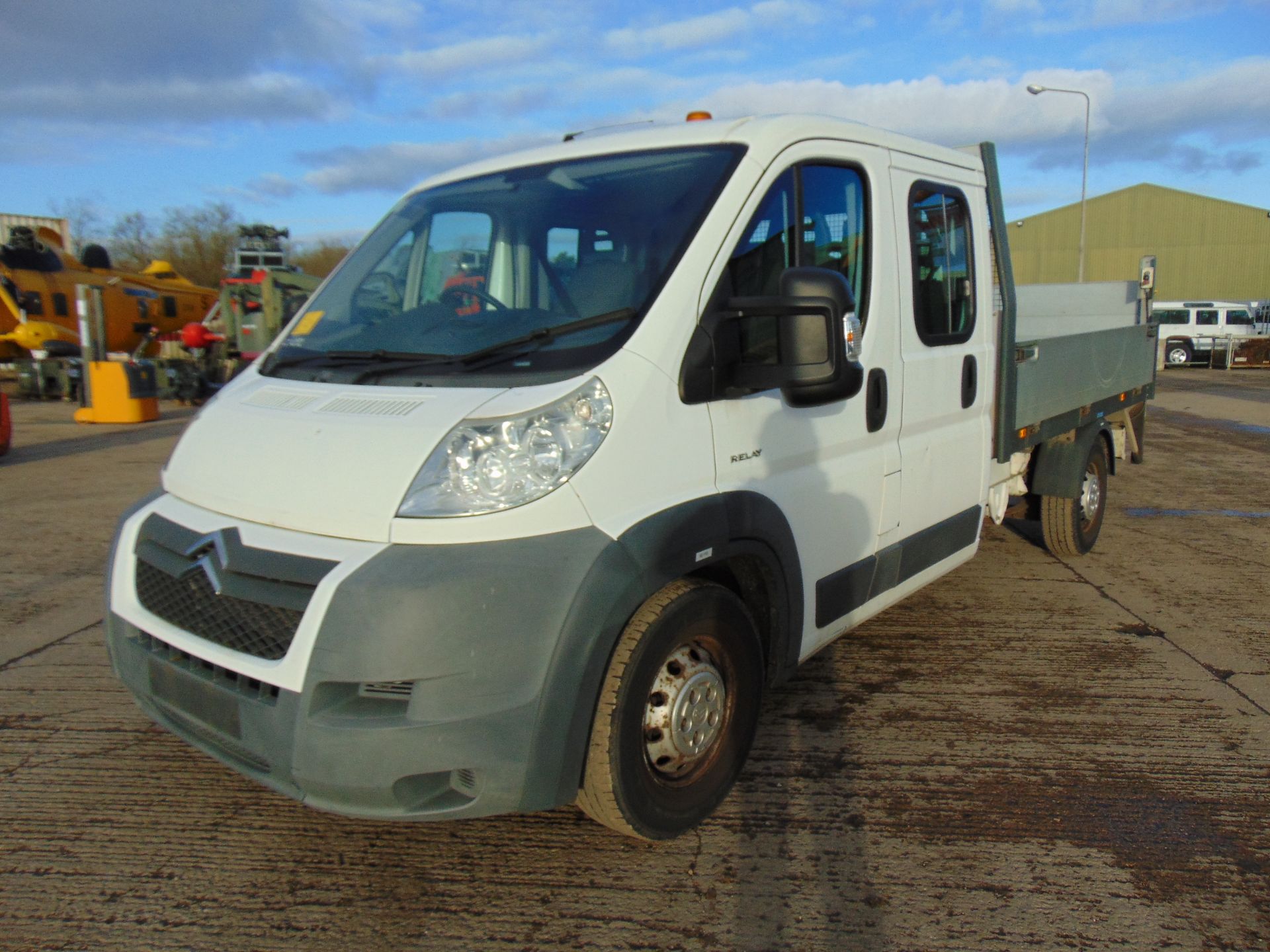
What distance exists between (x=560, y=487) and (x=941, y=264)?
241 centimetres

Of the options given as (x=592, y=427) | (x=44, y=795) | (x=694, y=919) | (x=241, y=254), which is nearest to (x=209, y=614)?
(x=592, y=427)

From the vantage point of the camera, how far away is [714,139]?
3.17 meters

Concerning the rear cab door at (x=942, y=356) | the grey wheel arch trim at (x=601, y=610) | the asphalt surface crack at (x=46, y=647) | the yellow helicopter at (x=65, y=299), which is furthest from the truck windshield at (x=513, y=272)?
the yellow helicopter at (x=65, y=299)

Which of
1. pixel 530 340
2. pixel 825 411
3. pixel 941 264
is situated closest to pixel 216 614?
pixel 530 340

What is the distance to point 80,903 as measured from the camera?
2684 mm

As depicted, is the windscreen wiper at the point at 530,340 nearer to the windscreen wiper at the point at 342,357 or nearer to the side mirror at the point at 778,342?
the windscreen wiper at the point at 342,357

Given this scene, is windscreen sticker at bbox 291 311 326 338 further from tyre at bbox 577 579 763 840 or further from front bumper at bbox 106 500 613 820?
tyre at bbox 577 579 763 840

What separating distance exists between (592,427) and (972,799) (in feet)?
6.21

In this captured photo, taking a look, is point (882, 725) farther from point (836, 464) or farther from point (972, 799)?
point (836, 464)

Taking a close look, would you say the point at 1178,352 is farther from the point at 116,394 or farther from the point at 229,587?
the point at 229,587

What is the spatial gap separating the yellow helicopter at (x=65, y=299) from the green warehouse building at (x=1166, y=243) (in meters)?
40.5

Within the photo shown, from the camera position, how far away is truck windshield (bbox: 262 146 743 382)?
9.11 ft

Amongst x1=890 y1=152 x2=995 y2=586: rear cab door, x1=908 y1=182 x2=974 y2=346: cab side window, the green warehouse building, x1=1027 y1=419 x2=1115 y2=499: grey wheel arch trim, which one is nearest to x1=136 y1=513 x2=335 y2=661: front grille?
x1=890 y1=152 x2=995 y2=586: rear cab door

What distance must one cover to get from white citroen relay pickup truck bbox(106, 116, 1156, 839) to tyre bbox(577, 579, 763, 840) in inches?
0.4
